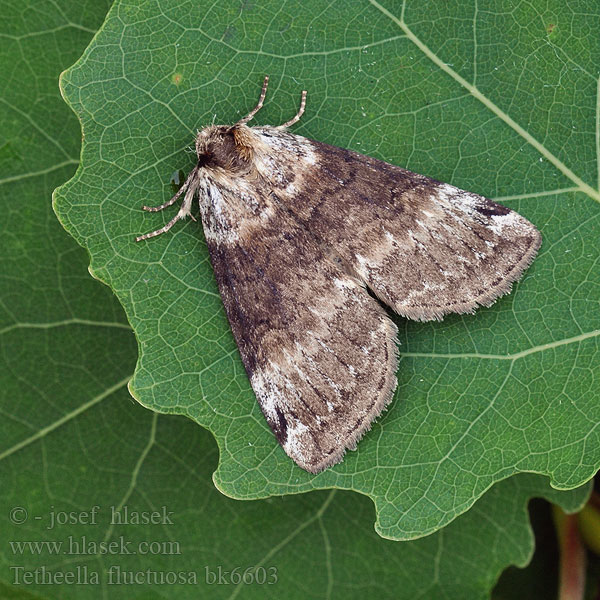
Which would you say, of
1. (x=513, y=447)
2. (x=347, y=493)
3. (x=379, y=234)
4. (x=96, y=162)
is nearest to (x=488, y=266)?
(x=379, y=234)

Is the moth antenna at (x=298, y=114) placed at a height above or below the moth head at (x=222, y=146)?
above

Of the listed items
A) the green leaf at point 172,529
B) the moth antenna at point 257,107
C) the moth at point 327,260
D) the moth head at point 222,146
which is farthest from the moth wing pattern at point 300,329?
the green leaf at point 172,529

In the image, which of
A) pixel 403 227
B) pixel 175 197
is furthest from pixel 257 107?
pixel 403 227

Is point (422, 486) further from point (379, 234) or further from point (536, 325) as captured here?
point (379, 234)

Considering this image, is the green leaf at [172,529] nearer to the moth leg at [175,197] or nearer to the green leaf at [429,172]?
the green leaf at [429,172]

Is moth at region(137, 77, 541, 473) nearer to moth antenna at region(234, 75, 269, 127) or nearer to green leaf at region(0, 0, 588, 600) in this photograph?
moth antenna at region(234, 75, 269, 127)

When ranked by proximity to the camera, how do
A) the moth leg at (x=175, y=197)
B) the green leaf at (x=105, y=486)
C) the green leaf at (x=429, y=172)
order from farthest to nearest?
the green leaf at (x=105, y=486) < the moth leg at (x=175, y=197) < the green leaf at (x=429, y=172)
